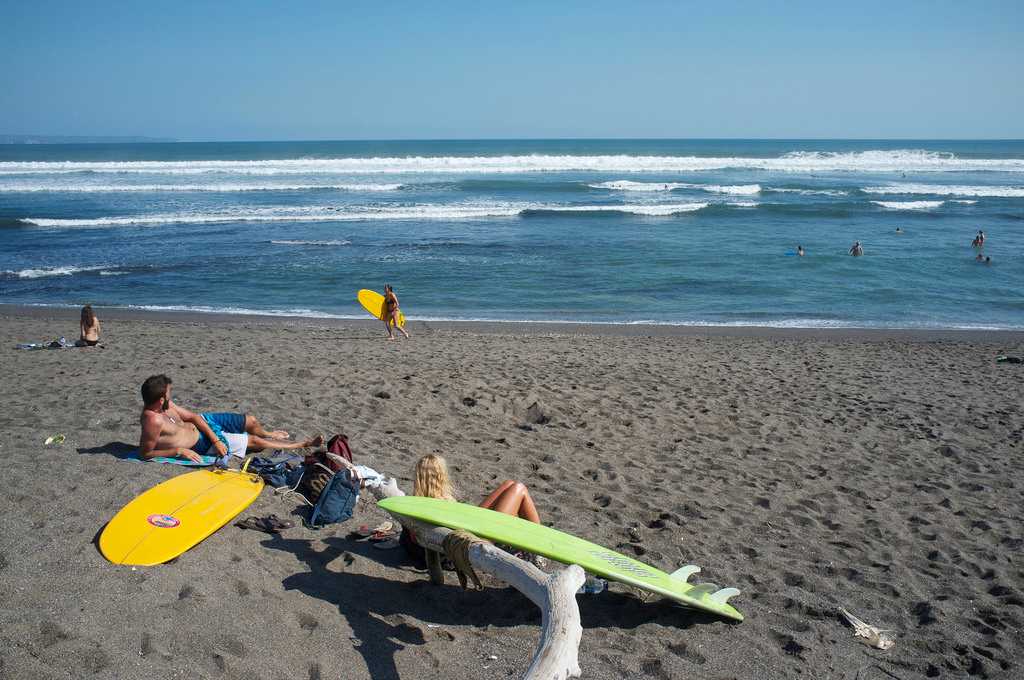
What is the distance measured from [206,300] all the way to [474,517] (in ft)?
47.8

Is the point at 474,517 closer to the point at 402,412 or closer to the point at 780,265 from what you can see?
the point at 402,412

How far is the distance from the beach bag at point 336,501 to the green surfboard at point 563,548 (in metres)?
0.79

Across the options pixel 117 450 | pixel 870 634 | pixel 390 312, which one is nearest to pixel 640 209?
pixel 390 312

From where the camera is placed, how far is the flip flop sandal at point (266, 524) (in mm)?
4727

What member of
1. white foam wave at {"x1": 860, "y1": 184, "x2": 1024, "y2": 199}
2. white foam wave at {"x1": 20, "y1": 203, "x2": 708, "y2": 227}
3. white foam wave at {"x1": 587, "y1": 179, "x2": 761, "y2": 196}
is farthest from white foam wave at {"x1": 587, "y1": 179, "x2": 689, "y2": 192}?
white foam wave at {"x1": 860, "y1": 184, "x2": 1024, "y2": 199}

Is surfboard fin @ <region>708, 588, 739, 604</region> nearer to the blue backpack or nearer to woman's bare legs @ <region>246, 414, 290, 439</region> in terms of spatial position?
the blue backpack

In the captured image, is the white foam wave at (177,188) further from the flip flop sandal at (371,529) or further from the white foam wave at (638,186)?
the flip flop sandal at (371,529)

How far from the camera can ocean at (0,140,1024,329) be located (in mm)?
16609

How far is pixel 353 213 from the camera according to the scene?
106 ft

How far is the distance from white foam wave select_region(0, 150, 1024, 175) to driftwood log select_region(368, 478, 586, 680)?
5188cm

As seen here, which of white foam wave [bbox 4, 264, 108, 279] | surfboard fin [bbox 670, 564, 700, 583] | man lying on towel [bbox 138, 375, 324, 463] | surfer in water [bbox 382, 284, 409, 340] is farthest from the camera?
white foam wave [bbox 4, 264, 108, 279]

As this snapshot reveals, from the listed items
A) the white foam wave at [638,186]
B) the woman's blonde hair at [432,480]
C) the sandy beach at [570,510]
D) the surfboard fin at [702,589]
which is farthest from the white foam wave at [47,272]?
the white foam wave at [638,186]

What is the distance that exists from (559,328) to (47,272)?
14.9 metres

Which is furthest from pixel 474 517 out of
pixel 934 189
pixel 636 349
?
pixel 934 189
